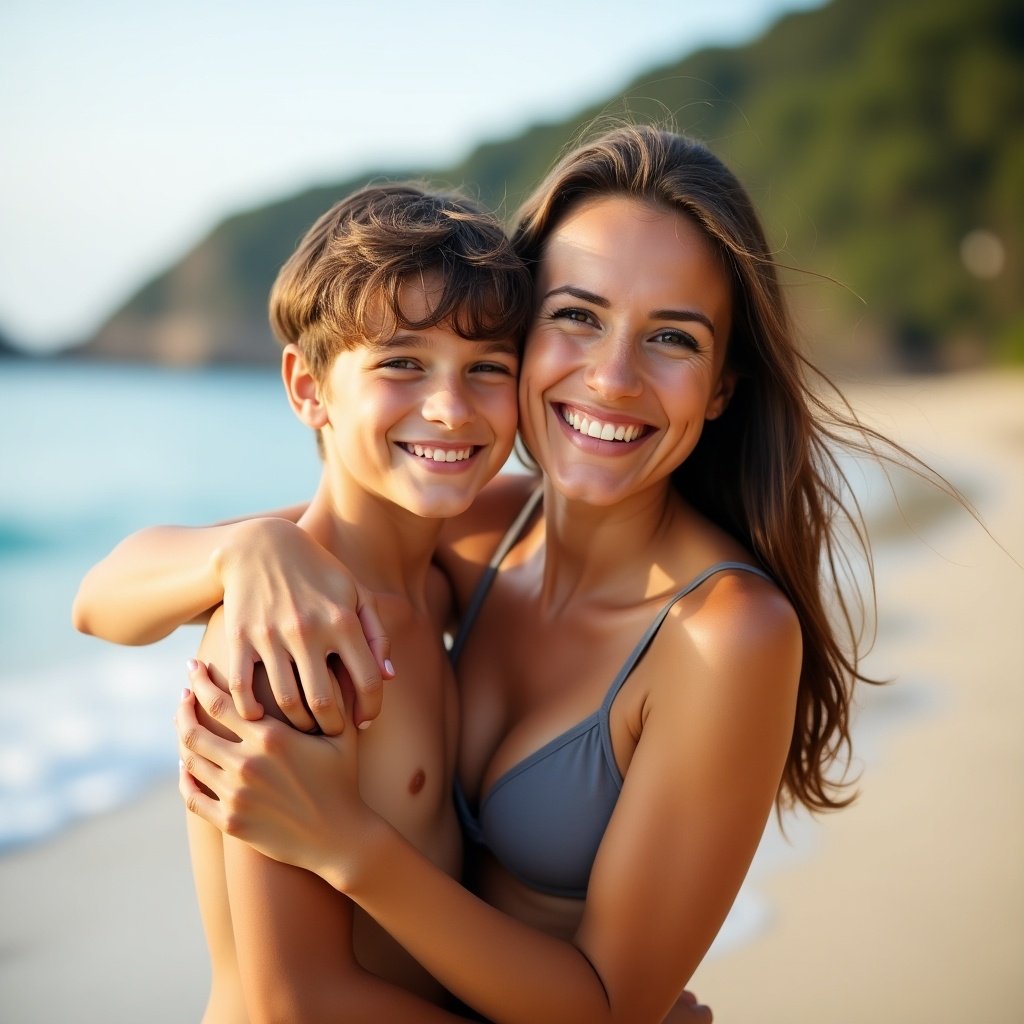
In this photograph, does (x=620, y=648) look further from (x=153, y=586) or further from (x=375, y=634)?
(x=153, y=586)

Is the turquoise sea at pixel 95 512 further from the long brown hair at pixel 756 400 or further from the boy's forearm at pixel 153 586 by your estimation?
the long brown hair at pixel 756 400

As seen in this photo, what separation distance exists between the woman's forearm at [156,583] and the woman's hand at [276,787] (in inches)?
9.7

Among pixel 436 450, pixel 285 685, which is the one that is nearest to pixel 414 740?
pixel 285 685

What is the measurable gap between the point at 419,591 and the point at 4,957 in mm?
2850

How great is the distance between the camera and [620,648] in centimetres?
239

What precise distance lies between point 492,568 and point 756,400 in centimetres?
81

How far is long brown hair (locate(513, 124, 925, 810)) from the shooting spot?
7.79 feet

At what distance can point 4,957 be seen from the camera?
13.8 ft

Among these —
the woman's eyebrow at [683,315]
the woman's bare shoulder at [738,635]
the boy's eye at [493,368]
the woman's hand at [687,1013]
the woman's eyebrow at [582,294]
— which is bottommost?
the woman's hand at [687,1013]

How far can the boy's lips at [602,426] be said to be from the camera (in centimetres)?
232

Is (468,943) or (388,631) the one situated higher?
(388,631)

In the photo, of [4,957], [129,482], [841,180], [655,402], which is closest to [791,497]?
[655,402]

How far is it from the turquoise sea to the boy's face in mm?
3904

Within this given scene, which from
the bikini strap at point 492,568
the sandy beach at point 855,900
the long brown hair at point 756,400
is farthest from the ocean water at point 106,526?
the bikini strap at point 492,568
